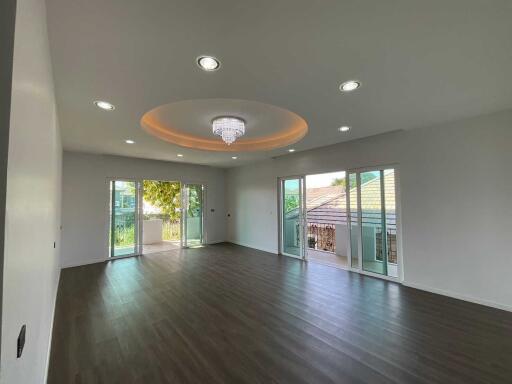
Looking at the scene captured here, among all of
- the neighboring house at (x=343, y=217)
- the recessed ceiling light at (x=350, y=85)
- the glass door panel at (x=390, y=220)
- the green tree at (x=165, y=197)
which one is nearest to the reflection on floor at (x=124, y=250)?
the green tree at (x=165, y=197)

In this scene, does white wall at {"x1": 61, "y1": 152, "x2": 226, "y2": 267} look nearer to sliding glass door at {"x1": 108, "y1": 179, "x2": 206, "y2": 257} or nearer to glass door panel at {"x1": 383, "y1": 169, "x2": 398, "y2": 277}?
sliding glass door at {"x1": 108, "y1": 179, "x2": 206, "y2": 257}

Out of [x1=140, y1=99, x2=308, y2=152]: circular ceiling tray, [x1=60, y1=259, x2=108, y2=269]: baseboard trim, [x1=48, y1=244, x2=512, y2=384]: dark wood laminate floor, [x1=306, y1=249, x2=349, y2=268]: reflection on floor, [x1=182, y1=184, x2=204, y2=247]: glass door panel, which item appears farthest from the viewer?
[x1=182, y1=184, x2=204, y2=247]: glass door panel

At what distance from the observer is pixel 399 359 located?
2131 millimetres

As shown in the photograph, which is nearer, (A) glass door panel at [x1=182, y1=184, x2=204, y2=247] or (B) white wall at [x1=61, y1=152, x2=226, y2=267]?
(B) white wall at [x1=61, y1=152, x2=226, y2=267]

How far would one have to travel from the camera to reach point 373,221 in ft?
14.6

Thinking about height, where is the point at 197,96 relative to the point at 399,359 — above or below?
above

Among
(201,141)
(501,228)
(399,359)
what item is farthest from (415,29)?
(201,141)

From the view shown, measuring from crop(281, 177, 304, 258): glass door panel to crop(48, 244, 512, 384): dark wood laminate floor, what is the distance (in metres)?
1.67

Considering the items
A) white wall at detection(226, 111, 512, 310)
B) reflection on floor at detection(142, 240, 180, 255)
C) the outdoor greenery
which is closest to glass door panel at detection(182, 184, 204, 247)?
the outdoor greenery

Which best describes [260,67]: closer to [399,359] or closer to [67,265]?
[399,359]

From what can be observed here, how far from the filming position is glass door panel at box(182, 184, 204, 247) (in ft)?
23.4

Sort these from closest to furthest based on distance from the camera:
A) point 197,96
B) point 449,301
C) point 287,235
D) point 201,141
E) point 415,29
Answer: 1. point 415,29
2. point 197,96
3. point 449,301
4. point 201,141
5. point 287,235

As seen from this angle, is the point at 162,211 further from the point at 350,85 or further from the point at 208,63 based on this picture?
the point at 350,85

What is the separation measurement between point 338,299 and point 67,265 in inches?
219
